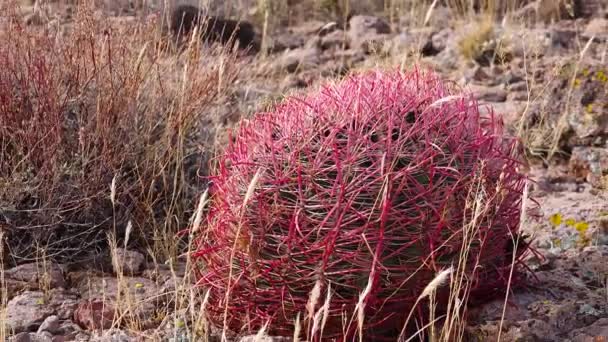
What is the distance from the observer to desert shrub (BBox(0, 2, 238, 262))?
13.8ft

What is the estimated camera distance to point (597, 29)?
25.4 feet

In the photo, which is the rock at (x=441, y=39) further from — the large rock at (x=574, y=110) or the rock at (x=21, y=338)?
the rock at (x=21, y=338)

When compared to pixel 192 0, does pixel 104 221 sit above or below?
→ below

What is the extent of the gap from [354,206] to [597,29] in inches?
214

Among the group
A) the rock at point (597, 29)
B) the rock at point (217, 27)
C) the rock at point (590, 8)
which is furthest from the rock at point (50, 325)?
the rock at point (590, 8)

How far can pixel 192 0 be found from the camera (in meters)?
7.68

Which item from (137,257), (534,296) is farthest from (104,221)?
(534,296)

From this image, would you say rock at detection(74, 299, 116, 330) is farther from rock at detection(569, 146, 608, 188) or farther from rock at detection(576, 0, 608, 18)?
rock at detection(576, 0, 608, 18)

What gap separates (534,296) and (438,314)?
545 millimetres

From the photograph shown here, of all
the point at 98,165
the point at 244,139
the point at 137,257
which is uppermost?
the point at 244,139

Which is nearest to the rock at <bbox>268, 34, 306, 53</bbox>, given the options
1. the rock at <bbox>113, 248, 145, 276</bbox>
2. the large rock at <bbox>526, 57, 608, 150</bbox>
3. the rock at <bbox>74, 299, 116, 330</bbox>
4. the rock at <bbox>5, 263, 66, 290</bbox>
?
the large rock at <bbox>526, 57, 608, 150</bbox>

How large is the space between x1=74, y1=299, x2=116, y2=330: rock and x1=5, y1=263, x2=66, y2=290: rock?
309mm

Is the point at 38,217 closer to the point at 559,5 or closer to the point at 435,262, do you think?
the point at 435,262

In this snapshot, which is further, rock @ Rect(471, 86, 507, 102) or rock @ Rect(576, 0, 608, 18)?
rock @ Rect(576, 0, 608, 18)
